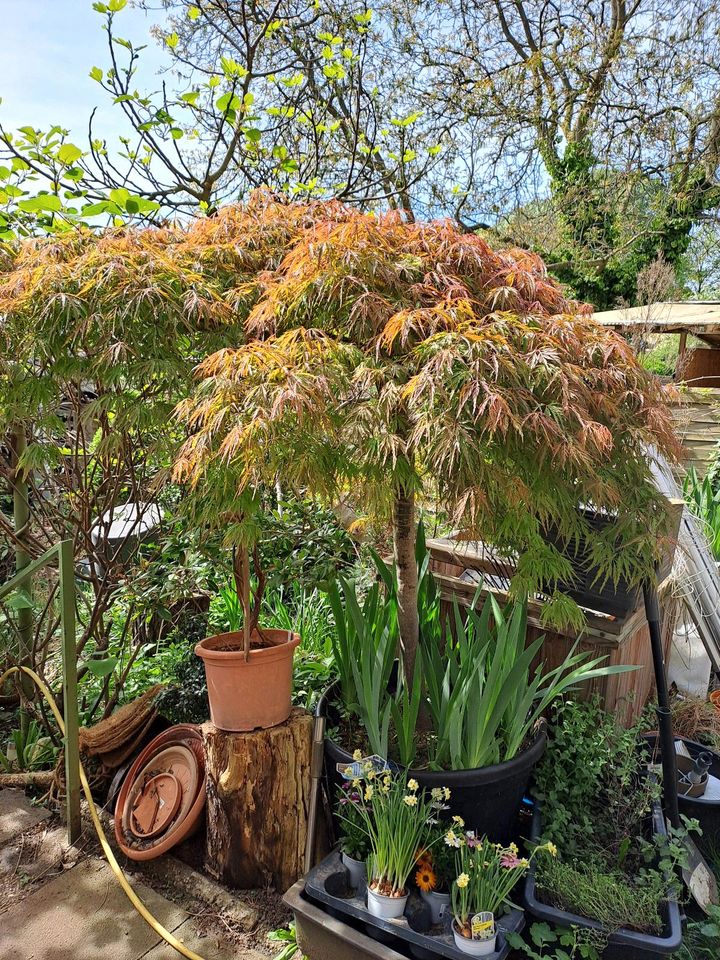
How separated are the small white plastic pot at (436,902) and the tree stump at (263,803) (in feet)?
1.64

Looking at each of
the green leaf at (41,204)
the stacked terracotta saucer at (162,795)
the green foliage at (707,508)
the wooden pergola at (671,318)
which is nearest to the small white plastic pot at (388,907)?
the stacked terracotta saucer at (162,795)

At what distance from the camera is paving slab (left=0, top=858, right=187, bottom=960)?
6.11 feet

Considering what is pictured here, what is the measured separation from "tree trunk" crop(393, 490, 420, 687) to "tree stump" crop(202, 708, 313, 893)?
0.44 metres

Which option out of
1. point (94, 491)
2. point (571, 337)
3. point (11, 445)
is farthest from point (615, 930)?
point (11, 445)

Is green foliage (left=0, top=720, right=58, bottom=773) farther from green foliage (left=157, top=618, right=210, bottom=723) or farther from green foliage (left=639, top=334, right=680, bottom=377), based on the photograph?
green foliage (left=639, top=334, right=680, bottom=377)

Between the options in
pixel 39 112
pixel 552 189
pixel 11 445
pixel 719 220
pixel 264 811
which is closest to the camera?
pixel 264 811

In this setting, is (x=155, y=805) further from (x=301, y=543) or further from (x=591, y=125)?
(x=591, y=125)

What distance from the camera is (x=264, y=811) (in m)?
2.10

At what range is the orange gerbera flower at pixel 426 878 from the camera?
172 centimetres

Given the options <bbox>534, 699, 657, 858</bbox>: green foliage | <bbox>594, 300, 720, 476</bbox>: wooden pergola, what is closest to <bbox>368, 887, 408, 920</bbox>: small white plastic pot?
<bbox>534, 699, 657, 858</bbox>: green foliage

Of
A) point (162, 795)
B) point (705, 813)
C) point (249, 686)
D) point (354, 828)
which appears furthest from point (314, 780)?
point (705, 813)

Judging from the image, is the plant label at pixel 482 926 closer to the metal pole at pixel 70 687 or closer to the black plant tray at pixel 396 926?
the black plant tray at pixel 396 926

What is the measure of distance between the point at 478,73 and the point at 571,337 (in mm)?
11301

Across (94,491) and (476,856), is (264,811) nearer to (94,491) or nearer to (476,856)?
(476,856)
